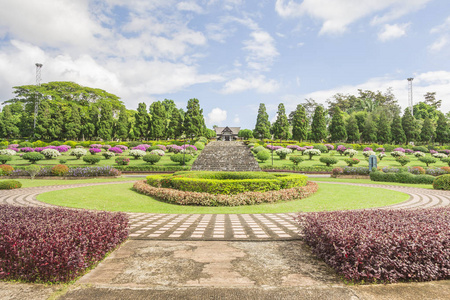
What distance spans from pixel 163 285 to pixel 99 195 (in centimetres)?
914

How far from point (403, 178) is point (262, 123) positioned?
1444 inches

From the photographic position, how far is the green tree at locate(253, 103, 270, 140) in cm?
5209

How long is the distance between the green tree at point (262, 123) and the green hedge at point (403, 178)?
34.4 metres

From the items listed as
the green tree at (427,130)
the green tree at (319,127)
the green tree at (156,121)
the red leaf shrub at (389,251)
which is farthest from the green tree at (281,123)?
the red leaf shrub at (389,251)

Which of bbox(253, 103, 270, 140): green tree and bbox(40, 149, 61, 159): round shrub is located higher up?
bbox(253, 103, 270, 140): green tree

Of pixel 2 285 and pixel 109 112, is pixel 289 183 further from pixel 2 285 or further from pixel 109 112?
pixel 109 112

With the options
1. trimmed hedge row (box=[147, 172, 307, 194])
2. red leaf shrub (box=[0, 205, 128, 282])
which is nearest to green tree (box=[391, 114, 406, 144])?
trimmed hedge row (box=[147, 172, 307, 194])

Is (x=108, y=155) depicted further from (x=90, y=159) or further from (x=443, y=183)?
(x=443, y=183)

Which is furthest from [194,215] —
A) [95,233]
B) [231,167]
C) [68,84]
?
[68,84]

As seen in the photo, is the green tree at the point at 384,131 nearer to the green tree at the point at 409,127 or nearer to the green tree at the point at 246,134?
the green tree at the point at 409,127

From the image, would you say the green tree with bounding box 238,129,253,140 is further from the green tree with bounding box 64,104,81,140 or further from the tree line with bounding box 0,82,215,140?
the green tree with bounding box 64,104,81,140


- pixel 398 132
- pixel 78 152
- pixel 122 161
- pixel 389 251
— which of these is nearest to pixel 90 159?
pixel 122 161

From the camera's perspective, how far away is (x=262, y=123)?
52.2m

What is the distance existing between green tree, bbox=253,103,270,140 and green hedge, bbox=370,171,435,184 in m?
34.4
